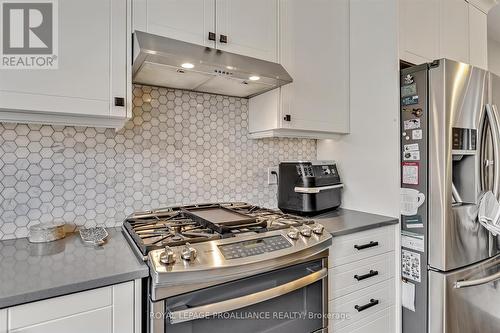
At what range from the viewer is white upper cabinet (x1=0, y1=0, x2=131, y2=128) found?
1.04m

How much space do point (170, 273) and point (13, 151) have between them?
0.95m

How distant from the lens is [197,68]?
51.4 inches

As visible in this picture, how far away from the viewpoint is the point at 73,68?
3.65ft

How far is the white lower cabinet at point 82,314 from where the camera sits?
2.56 ft

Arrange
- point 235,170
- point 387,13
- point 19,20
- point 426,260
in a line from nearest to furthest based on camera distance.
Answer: point 19,20, point 426,260, point 387,13, point 235,170

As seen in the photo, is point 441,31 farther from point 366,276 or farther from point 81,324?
point 81,324

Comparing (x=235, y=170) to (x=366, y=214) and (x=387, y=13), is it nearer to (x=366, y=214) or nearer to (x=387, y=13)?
(x=366, y=214)

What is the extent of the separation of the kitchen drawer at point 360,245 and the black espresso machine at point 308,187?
12.8 inches

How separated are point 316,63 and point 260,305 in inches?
55.6

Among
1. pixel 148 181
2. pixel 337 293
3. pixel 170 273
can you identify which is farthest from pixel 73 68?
pixel 337 293

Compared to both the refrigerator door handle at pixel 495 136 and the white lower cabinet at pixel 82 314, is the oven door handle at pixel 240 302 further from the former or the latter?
the refrigerator door handle at pixel 495 136

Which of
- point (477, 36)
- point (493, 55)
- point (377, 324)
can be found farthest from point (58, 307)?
point (493, 55)

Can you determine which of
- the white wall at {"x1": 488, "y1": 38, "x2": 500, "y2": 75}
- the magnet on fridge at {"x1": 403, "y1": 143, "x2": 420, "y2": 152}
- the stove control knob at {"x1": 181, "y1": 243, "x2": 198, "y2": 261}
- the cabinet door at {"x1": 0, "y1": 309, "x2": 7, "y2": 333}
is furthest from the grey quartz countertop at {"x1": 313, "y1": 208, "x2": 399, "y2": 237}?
the white wall at {"x1": 488, "y1": 38, "x2": 500, "y2": 75}

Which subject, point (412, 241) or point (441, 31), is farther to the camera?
point (441, 31)
